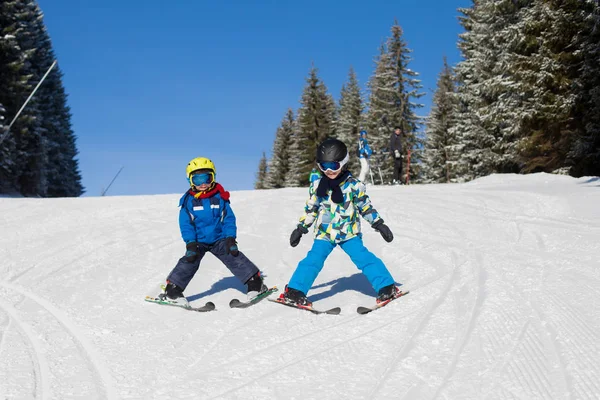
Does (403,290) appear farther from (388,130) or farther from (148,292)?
(388,130)

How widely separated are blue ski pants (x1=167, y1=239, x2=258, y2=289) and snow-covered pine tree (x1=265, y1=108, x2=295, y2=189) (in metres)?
47.2

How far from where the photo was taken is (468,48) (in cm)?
2991

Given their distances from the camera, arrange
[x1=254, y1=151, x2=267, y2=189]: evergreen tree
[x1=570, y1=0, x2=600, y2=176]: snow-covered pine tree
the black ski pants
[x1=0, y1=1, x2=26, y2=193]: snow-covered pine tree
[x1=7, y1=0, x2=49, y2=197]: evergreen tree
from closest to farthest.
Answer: [x1=570, y1=0, x2=600, y2=176]: snow-covered pine tree
the black ski pants
[x1=0, y1=1, x2=26, y2=193]: snow-covered pine tree
[x1=7, y1=0, x2=49, y2=197]: evergreen tree
[x1=254, y1=151, x2=267, y2=189]: evergreen tree

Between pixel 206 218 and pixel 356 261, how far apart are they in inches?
65.2

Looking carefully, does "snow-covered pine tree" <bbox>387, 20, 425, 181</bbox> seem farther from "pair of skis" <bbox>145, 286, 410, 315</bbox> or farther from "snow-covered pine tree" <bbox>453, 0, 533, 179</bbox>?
"pair of skis" <bbox>145, 286, 410, 315</bbox>

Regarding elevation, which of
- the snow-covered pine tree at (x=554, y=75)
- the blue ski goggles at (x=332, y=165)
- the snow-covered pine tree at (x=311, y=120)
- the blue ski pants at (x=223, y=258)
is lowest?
the blue ski pants at (x=223, y=258)

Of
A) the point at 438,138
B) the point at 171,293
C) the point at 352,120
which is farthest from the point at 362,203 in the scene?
the point at 352,120

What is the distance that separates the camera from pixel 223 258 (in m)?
5.16

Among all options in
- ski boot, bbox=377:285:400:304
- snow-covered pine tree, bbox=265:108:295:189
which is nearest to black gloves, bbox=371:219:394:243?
ski boot, bbox=377:285:400:304

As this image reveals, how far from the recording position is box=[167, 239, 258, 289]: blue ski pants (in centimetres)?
493

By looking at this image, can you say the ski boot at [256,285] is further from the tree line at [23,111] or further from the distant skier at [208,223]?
the tree line at [23,111]

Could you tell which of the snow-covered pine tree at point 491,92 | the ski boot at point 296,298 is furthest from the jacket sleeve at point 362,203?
the snow-covered pine tree at point 491,92

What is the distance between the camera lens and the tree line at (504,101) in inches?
575

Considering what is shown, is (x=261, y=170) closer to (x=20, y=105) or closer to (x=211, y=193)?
(x=20, y=105)
